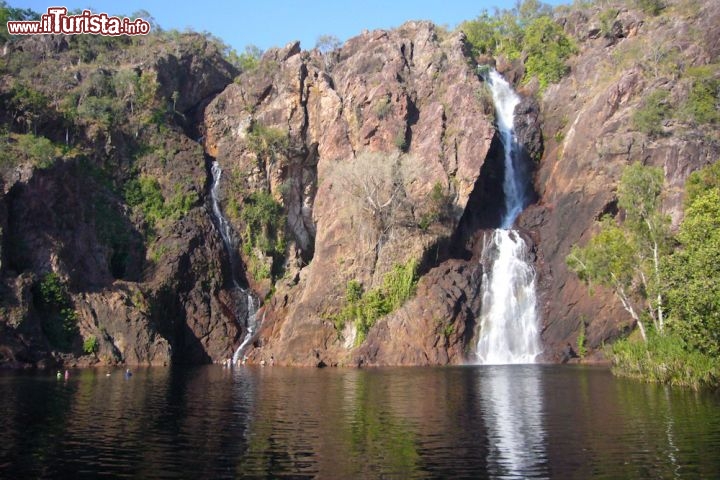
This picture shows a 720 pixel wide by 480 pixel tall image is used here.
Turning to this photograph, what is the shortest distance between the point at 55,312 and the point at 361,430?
1743 inches

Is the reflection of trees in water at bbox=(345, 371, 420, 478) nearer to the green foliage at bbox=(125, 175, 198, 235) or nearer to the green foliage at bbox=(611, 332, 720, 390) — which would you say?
the green foliage at bbox=(611, 332, 720, 390)

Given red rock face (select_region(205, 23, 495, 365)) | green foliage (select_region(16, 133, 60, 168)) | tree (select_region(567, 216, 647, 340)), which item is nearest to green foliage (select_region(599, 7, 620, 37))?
red rock face (select_region(205, 23, 495, 365))

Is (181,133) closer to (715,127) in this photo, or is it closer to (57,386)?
(57,386)

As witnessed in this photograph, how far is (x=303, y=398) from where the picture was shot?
36219 mm

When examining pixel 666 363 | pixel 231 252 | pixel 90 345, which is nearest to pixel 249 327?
pixel 231 252

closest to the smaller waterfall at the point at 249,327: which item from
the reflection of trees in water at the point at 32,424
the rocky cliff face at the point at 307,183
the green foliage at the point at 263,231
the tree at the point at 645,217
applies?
the rocky cliff face at the point at 307,183

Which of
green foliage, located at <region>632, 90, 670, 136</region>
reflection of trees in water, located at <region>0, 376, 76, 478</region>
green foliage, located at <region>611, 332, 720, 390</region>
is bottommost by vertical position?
reflection of trees in water, located at <region>0, 376, 76, 478</region>

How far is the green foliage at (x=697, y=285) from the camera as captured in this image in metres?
33.2

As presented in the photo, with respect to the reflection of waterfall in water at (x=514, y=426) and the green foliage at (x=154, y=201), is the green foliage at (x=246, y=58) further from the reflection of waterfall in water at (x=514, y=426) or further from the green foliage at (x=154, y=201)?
the reflection of waterfall in water at (x=514, y=426)

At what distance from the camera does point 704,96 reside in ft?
221

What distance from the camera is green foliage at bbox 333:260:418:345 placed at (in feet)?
215

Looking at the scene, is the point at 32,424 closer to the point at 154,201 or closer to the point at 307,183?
the point at 154,201

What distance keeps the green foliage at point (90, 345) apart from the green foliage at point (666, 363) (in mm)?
42285

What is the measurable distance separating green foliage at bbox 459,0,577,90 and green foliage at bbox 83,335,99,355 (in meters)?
58.5
